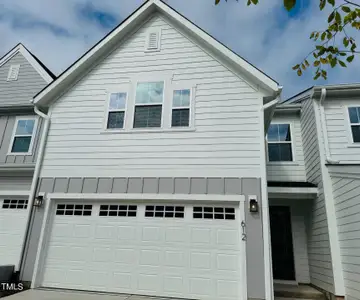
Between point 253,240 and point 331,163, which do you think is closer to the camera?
point 253,240

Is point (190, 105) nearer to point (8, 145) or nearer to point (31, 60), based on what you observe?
point (8, 145)

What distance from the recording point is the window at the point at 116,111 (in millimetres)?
7652

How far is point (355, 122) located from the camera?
8.04 m

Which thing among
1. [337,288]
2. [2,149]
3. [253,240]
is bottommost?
[337,288]

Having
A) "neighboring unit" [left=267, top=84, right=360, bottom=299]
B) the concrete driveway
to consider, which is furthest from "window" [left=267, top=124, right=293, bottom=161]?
the concrete driveway

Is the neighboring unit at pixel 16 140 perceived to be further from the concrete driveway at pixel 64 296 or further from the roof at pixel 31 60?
the concrete driveway at pixel 64 296

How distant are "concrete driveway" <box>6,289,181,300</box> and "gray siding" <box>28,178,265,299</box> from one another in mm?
692

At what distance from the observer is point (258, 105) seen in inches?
276

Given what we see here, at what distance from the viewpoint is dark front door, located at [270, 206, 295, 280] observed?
8336 mm

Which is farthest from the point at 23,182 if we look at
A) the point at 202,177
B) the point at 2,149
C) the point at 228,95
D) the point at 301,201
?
the point at 301,201

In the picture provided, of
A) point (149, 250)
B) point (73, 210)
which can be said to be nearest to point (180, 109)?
point (149, 250)

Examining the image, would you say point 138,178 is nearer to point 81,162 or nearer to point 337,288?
point 81,162

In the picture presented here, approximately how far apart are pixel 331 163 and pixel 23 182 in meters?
9.56

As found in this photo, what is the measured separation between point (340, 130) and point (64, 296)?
8.49 m
